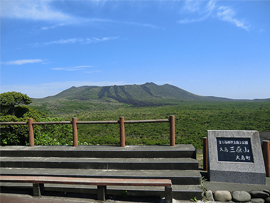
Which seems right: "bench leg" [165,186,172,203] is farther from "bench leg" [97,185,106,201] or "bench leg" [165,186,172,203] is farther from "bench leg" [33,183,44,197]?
"bench leg" [33,183,44,197]

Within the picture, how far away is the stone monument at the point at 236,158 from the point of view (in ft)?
16.7

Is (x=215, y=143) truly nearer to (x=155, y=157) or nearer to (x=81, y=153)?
(x=155, y=157)

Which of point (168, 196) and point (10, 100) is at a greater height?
point (10, 100)

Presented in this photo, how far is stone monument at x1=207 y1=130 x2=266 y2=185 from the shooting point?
16.7 ft

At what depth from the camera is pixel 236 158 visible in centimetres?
525

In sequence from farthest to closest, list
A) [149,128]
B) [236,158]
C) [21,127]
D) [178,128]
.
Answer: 1. [149,128]
2. [178,128]
3. [21,127]
4. [236,158]

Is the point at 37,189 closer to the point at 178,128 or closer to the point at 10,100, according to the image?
the point at 10,100

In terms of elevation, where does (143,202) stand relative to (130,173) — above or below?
below

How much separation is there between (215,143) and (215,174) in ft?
2.58

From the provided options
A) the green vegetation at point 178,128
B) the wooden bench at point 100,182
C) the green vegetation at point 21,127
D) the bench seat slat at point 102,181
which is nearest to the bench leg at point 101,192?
the wooden bench at point 100,182

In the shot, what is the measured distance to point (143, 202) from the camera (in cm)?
441

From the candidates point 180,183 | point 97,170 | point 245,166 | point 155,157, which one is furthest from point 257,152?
point 97,170

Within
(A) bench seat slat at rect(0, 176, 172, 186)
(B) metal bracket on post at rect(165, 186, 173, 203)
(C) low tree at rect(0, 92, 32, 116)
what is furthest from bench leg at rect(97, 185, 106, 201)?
(C) low tree at rect(0, 92, 32, 116)

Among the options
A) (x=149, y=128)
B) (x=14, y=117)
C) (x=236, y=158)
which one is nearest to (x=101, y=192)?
(x=236, y=158)
